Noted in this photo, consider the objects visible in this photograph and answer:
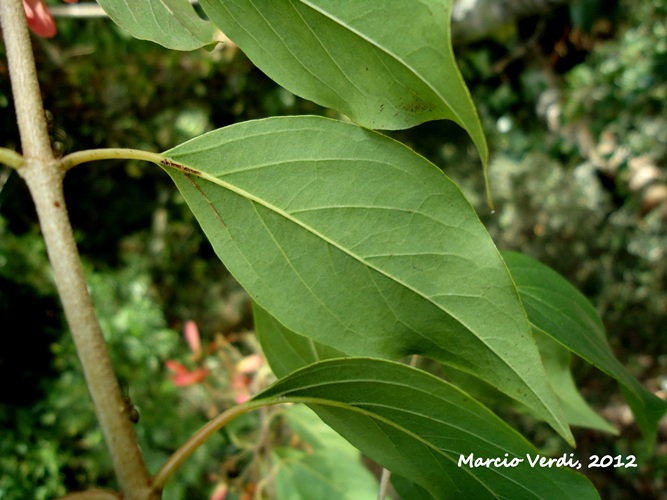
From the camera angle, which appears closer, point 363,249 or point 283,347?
point 363,249

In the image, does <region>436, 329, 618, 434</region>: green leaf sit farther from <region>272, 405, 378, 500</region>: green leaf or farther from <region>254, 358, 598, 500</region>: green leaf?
<region>272, 405, 378, 500</region>: green leaf

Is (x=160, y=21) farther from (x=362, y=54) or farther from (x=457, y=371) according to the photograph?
(x=457, y=371)

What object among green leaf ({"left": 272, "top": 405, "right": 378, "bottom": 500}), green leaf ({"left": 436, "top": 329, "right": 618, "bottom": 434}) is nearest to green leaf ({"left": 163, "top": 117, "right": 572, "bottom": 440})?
green leaf ({"left": 436, "top": 329, "right": 618, "bottom": 434})

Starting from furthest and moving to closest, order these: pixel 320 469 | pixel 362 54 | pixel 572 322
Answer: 1. pixel 320 469
2. pixel 572 322
3. pixel 362 54

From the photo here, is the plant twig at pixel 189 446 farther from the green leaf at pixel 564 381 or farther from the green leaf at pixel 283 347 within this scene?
the green leaf at pixel 564 381

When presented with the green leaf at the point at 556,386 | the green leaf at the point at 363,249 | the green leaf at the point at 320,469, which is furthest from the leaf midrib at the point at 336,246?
the green leaf at the point at 320,469

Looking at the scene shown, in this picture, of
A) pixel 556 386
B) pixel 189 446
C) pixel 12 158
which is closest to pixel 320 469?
pixel 556 386

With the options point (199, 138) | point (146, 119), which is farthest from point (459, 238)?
point (146, 119)
